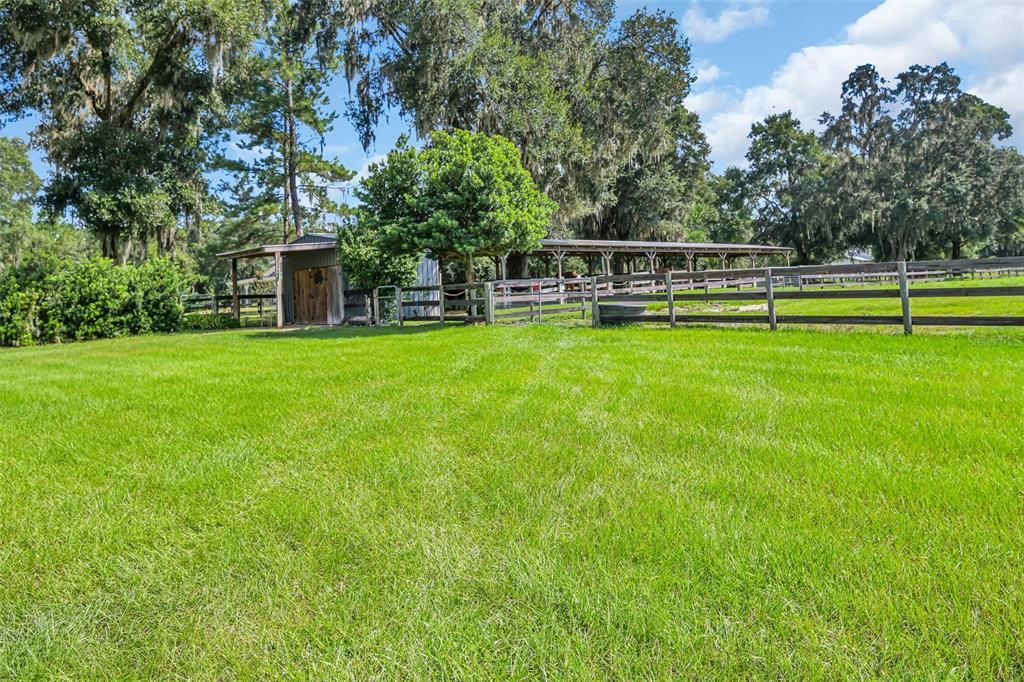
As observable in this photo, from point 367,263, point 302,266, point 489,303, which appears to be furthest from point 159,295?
point 489,303

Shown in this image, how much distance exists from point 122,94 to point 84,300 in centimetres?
1012

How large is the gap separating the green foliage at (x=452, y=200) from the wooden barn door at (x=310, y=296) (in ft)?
20.1

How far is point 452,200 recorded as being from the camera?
12.9m

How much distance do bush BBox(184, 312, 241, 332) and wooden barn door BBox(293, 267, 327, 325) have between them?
2.06 m

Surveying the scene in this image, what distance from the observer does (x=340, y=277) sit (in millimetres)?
19016

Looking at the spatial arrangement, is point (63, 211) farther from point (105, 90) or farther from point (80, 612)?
point (80, 612)

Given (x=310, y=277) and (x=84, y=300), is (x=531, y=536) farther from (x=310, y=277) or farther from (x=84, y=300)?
(x=310, y=277)

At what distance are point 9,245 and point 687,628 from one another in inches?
1627

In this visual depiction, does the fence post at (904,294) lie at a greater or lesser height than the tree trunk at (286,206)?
lesser

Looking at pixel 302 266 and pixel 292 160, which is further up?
pixel 292 160

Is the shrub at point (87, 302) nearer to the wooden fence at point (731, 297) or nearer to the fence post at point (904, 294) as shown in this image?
the wooden fence at point (731, 297)

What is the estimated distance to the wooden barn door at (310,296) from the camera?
19.4 m

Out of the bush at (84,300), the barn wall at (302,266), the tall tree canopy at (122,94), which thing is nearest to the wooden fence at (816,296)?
the barn wall at (302,266)

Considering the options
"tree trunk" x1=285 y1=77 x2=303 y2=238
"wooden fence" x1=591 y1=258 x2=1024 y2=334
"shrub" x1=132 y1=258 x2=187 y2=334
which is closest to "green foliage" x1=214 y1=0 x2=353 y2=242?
"tree trunk" x1=285 y1=77 x2=303 y2=238
